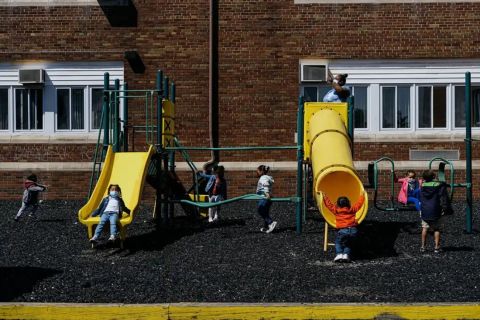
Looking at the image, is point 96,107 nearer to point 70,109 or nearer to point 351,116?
point 70,109

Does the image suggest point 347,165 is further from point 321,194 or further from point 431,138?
point 431,138

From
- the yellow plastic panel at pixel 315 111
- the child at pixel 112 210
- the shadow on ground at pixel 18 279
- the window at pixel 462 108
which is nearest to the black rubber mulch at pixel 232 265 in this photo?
the shadow on ground at pixel 18 279

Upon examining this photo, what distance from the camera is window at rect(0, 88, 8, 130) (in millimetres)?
20422

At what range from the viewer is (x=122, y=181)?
1385cm

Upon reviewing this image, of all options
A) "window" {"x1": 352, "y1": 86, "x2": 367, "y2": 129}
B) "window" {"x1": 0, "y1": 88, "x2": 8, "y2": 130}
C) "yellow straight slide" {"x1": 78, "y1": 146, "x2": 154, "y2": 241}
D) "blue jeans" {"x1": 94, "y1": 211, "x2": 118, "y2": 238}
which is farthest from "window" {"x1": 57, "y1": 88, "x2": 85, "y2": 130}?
"blue jeans" {"x1": 94, "y1": 211, "x2": 118, "y2": 238}

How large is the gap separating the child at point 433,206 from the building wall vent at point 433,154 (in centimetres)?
743

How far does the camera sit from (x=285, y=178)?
64.8ft

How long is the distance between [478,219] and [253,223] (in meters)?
4.66

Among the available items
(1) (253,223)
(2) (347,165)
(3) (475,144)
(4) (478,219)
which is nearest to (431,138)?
(3) (475,144)

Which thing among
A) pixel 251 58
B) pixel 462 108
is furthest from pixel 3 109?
pixel 462 108

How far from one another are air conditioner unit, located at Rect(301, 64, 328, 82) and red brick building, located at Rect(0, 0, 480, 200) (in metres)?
0.06

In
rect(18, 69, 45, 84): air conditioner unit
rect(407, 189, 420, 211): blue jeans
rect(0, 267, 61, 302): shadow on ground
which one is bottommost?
rect(0, 267, 61, 302): shadow on ground

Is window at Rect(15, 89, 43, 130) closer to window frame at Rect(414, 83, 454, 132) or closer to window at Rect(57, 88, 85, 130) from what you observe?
window at Rect(57, 88, 85, 130)

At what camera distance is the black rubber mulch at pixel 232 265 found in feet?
31.2
